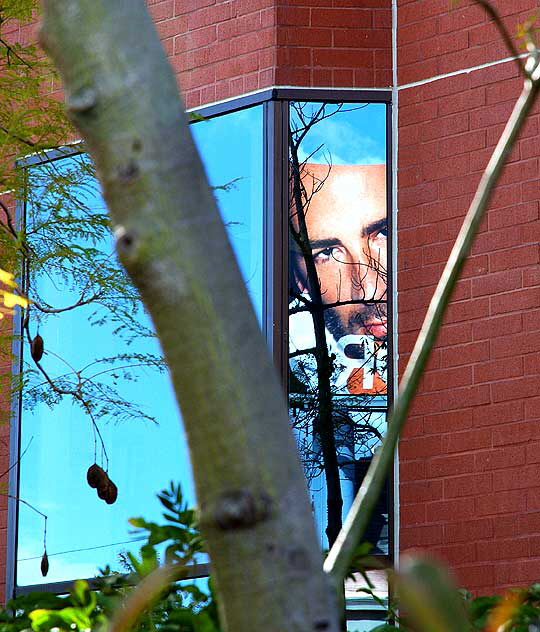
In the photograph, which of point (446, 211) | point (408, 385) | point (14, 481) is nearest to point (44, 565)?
point (14, 481)

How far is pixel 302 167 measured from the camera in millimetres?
6020

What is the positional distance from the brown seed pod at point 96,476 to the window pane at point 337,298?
0.93 meters

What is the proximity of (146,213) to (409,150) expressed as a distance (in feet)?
16.9

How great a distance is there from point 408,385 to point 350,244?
495cm

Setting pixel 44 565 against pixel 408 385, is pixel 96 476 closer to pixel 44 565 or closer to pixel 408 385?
pixel 44 565

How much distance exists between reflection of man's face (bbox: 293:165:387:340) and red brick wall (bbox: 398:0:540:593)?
115 millimetres

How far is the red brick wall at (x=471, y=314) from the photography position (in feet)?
17.7

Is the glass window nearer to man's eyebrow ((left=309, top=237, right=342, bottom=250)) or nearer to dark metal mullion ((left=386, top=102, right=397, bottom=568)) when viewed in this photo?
man's eyebrow ((left=309, top=237, right=342, bottom=250))

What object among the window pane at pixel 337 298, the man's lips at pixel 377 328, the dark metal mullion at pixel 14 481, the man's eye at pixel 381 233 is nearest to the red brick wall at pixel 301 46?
the window pane at pixel 337 298

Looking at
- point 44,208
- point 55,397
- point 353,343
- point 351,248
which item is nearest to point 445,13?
point 351,248

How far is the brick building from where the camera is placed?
5434mm

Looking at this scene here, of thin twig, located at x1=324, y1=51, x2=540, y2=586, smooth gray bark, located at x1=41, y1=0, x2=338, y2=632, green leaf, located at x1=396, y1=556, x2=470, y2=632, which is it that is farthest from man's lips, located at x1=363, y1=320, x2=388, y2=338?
green leaf, located at x1=396, y1=556, x2=470, y2=632

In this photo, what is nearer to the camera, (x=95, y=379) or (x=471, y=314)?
(x=471, y=314)

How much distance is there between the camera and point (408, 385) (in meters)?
1.04
